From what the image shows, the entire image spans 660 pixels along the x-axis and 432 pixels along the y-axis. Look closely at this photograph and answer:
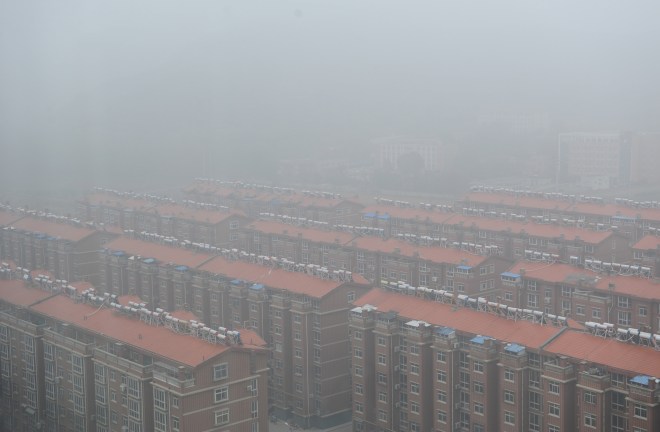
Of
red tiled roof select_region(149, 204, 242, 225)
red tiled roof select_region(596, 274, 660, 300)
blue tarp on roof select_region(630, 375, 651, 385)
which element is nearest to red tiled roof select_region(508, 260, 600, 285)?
red tiled roof select_region(596, 274, 660, 300)

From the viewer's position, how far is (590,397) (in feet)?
17.8

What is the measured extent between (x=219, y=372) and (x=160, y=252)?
4399 millimetres

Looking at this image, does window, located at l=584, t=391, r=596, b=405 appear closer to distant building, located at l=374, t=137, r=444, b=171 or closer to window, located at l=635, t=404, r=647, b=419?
window, located at l=635, t=404, r=647, b=419

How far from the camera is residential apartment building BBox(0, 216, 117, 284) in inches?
411

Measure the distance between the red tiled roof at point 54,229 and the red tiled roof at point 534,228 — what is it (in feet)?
16.0

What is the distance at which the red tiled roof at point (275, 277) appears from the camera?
7516mm

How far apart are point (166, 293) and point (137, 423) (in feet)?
10.9

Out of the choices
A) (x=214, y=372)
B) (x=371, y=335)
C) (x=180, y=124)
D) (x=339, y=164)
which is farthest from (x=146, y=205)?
(x=180, y=124)

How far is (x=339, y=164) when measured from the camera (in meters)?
24.5

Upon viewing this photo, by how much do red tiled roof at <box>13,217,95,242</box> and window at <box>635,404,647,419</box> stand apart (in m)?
7.26

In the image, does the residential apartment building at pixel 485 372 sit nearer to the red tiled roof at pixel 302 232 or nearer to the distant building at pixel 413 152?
the red tiled roof at pixel 302 232

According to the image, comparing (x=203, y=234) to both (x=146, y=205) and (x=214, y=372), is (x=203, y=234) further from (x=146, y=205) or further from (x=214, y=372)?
(x=214, y=372)

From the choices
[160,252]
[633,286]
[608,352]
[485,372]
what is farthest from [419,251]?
[608,352]

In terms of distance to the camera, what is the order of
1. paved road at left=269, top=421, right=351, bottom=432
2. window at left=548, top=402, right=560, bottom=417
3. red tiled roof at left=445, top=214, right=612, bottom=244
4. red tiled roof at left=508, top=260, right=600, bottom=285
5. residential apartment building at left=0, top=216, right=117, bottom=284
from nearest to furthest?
window at left=548, top=402, right=560, bottom=417 → paved road at left=269, top=421, right=351, bottom=432 → red tiled roof at left=508, top=260, right=600, bottom=285 → red tiled roof at left=445, top=214, right=612, bottom=244 → residential apartment building at left=0, top=216, right=117, bottom=284
